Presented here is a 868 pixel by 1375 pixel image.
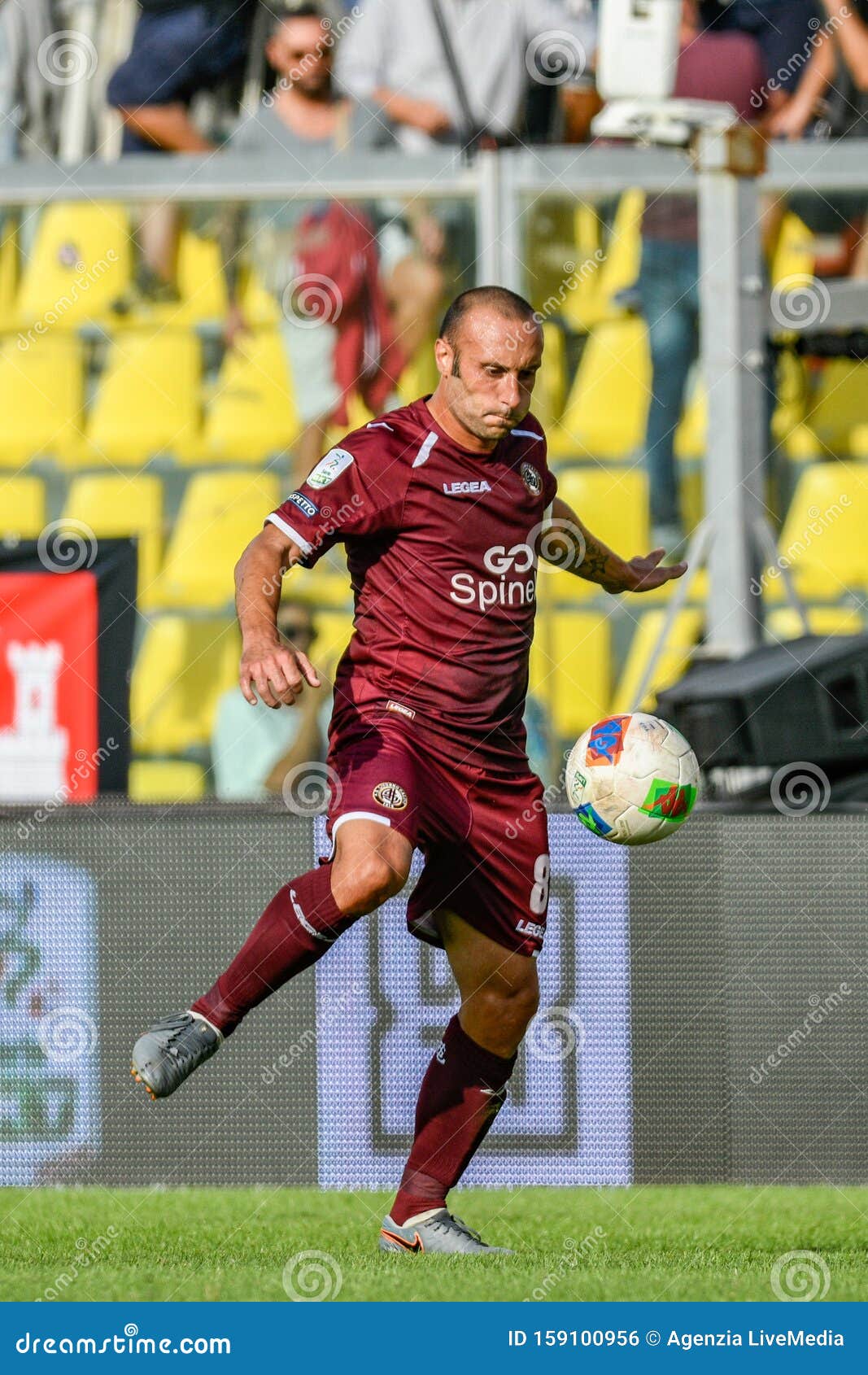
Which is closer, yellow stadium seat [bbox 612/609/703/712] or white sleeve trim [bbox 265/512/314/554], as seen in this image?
white sleeve trim [bbox 265/512/314/554]

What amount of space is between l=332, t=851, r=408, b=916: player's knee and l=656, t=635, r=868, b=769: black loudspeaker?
9.28 ft

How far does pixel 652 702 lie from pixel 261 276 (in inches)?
134

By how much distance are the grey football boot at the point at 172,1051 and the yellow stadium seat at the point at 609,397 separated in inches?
236

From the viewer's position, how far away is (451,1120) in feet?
18.1

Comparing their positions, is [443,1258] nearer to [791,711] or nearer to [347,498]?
[347,498]

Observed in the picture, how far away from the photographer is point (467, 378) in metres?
5.18

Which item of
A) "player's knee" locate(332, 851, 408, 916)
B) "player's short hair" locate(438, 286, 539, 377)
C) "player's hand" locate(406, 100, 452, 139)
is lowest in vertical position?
"player's knee" locate(332, 851, 408, 916)

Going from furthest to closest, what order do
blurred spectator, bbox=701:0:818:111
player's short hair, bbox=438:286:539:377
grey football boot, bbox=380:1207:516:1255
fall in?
1. blurred spectator, bbox=701:0:818:111
2. grey football boot, bbox=380:1207:516:1255
3. player's short hair, bbox=438:286:539:377

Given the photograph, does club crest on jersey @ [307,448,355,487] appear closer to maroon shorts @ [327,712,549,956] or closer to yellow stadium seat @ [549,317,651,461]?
maroon shorts @ [327,712,549,956]

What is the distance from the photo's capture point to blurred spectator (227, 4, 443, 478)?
1011 centimetres

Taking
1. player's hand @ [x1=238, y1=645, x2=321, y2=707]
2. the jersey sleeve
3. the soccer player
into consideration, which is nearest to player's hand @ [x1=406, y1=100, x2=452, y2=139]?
the soccer player

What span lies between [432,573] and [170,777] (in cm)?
491

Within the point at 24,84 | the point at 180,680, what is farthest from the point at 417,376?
the point at 24,84

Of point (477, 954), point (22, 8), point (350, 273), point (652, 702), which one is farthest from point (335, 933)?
point (22, 8)
